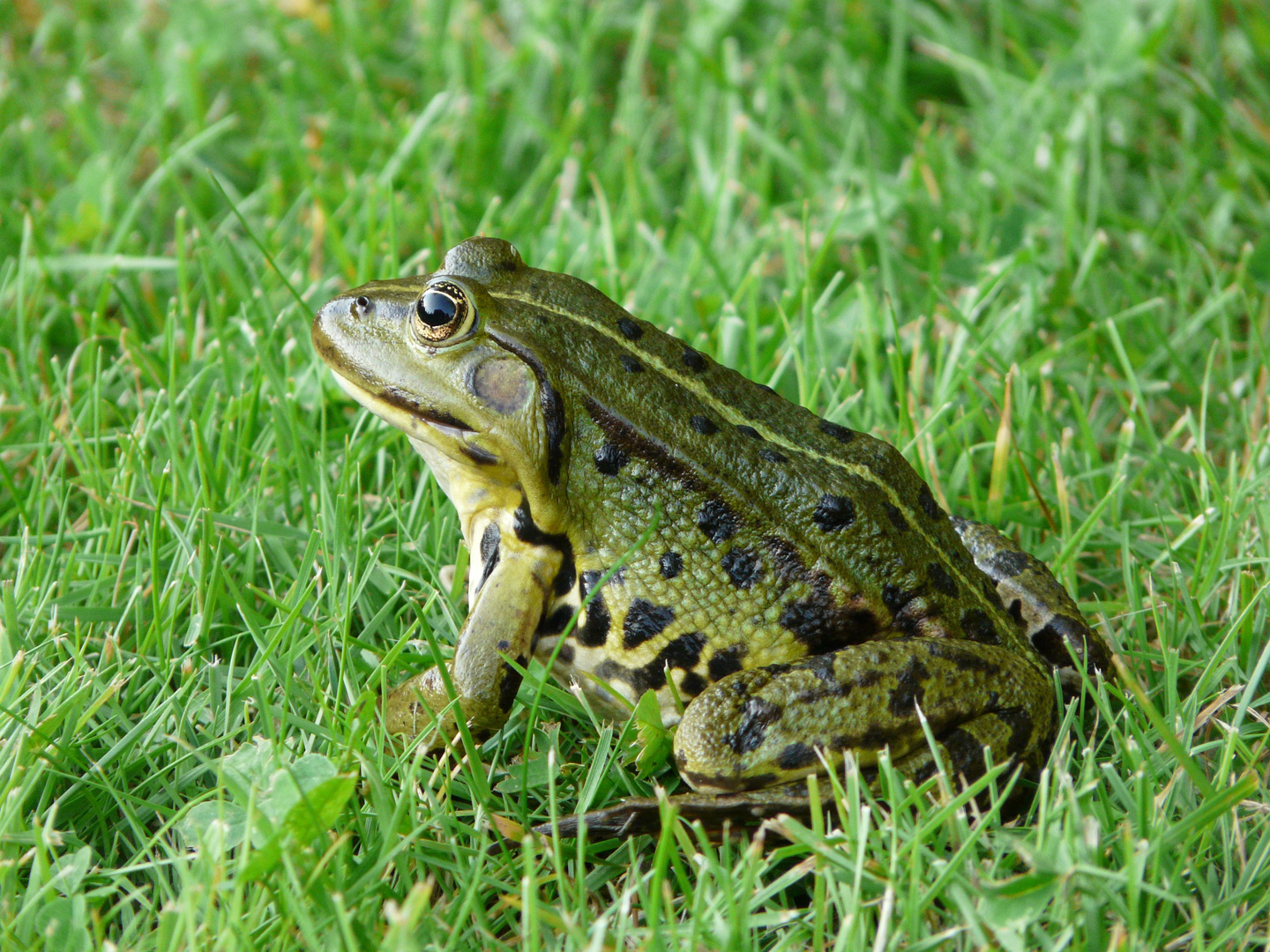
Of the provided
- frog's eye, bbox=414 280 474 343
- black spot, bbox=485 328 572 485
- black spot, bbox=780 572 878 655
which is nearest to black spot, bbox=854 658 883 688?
black spot, bbox=780 572 878 655

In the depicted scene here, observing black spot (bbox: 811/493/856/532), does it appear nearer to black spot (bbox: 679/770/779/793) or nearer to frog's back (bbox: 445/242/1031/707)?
frog's back (bbox: 445/242/1031/707)

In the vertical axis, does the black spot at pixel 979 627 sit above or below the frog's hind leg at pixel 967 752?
above

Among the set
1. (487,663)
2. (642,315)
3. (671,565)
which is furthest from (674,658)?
(642,315)

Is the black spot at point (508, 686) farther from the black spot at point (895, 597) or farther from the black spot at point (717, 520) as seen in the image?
the black spot at point (895, 597)

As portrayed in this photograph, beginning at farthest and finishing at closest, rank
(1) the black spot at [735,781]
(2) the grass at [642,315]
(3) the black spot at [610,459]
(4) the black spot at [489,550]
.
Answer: (4) the black spot at [489,550], (3) the black spot at [610,459], (1) the black spot at [735,781], (2) the grass at [642,315]

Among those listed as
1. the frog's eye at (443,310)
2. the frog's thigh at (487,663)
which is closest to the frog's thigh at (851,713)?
the frog's thigh at (487,663)

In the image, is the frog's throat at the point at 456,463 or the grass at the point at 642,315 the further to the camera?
the frog's throat at the point at 456,463

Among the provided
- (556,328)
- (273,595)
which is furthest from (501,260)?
(273,595)
